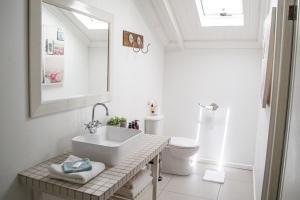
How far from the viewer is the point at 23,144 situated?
5.72ft

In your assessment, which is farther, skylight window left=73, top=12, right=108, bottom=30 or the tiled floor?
the tiled floor

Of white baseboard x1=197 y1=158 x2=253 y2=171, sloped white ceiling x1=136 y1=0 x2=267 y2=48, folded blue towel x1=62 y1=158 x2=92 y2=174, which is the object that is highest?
sloped white ceiling x1=136 y1=0 x2=267 y2=48

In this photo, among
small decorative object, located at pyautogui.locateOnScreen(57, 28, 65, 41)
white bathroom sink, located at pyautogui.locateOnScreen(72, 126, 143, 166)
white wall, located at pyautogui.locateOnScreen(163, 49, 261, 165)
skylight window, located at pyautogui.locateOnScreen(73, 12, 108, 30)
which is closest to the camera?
white bathroom sink, located at pyautogui.locateOnScreen(72, 126, 143, 166)

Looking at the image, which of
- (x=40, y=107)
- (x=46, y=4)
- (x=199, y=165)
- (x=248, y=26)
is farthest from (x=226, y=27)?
(x=40, y=107)

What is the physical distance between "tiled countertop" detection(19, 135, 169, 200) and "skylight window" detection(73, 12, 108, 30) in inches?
43.4

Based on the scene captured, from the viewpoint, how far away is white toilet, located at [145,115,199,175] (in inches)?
137

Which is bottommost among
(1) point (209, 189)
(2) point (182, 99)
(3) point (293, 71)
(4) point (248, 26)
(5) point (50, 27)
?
(1) point (209, 189)

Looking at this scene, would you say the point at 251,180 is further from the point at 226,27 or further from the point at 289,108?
the point at 289,108

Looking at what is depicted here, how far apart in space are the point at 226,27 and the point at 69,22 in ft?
7.33

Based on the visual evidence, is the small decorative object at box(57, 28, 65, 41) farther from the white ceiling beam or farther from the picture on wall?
the white ceiling beam

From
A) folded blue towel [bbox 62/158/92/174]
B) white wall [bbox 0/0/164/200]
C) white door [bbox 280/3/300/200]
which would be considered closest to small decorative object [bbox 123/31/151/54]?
white wall [bbox 0/0/164/200]

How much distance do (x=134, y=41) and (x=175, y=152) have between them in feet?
4.93

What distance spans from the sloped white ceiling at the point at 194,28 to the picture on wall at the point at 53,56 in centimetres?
148

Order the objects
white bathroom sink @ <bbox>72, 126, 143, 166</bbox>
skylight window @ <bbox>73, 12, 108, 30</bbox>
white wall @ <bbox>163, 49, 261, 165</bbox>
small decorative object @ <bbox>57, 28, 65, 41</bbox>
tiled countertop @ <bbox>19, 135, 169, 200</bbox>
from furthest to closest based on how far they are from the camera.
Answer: white wall @ <bbox>163, 49, 261, 165</bbox>, skylight window @ <bbox>73, 12, 108, 30</bbox>, small decorative object @ <bbox>57, 28, 65, 41</bbox>, white bathroom sink @ <bbox>72, 126, 143, 166</bbox>, tiled countertop @ <bbox>19, 135, 169, 200</bbox>
